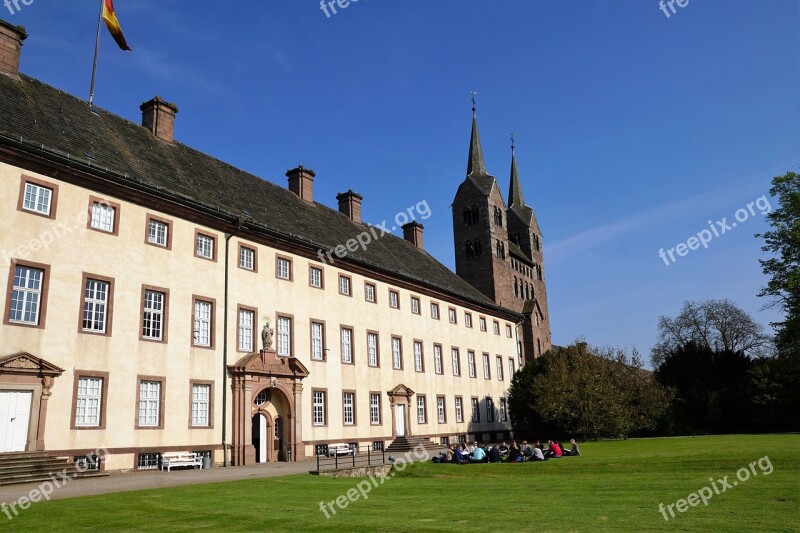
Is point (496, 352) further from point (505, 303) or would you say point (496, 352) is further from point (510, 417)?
point (505, 303)

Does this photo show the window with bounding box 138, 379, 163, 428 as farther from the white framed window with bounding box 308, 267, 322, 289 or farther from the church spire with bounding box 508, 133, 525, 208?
the church spire with bounding box 508, 133, 525, 208

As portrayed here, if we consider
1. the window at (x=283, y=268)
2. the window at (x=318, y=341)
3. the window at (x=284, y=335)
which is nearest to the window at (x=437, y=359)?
the window at (x=318, y=341)

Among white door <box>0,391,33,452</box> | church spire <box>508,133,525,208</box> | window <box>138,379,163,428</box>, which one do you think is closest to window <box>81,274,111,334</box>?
window <box>138,379,163,428</box>

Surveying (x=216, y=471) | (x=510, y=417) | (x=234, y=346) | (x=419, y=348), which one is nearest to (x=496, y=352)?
(x=510, y=417)

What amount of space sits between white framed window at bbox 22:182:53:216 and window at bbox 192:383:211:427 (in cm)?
865

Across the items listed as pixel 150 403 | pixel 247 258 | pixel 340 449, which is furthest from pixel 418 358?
pixel 150 403

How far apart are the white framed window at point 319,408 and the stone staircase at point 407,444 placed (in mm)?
5466

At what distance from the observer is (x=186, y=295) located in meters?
25.9

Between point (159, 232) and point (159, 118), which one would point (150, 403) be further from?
point (159, 118)

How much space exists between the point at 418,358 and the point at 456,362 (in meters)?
4.89

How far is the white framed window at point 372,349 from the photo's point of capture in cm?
3605

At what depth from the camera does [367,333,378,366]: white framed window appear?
36053 mm

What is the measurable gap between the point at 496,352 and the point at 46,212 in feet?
117

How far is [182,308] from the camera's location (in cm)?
2569
